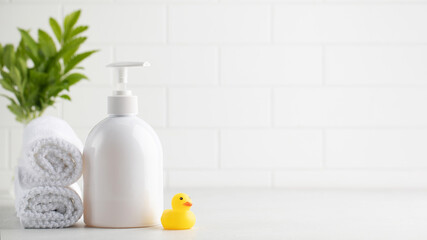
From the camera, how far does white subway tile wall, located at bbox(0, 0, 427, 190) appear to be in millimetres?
1378

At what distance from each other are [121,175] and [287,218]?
0.29m

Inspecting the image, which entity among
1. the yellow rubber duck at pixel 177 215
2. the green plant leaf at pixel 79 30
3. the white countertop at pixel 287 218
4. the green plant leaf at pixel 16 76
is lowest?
the white countertop at pixel 287 218

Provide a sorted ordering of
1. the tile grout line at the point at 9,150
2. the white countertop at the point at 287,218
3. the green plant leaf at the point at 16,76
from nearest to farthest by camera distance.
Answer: the white countertop at the point at 287,218 → the green plant leaf at the point at 16,76 → the tile grout line at the point at 9,150

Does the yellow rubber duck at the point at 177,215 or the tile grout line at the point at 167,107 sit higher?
the tile grout line at the point at 167,107

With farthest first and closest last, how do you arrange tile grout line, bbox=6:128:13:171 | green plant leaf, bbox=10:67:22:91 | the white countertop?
tile grout line, bbox=6:128:13:171, green plant leaf, bbox=10:67:22:91, the white countertop

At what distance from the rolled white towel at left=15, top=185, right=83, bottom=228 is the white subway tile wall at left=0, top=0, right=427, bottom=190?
649 millimetres

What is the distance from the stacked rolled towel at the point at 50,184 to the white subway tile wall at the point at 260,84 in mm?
649

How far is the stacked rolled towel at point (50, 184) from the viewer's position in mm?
718

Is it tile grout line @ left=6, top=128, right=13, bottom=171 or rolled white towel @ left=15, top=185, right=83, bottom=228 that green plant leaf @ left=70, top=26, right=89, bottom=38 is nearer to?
tile grout line @ left=6, top=128, right=13, bottom=171

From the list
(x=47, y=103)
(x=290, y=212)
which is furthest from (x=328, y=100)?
(x=47, y=103)

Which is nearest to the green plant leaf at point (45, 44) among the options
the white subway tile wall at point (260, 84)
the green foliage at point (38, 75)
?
the green foliage at point (38, 75)

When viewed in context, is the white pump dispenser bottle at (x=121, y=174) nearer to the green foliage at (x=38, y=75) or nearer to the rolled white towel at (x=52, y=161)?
the rolled white towel at (x=52, y=161)

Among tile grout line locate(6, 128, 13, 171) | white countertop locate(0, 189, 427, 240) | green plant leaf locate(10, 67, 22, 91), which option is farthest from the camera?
tile grout line locate(6, 128, 13, 171)

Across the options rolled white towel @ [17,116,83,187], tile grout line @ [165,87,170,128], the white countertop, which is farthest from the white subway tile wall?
rolled white towel @ [17,116,83,187]
